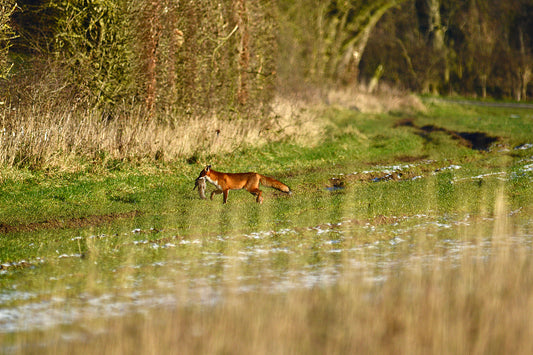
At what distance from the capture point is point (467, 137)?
85.0 ft

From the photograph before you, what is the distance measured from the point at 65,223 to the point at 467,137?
18.0m

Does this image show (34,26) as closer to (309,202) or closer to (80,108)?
(80,108)

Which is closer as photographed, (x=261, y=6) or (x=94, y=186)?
(x=94, y=186)

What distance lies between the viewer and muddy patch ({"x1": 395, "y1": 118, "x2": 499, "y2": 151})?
2373 cm

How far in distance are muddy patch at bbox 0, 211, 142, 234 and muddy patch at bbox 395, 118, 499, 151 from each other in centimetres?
1427

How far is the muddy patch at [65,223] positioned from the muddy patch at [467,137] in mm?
14273

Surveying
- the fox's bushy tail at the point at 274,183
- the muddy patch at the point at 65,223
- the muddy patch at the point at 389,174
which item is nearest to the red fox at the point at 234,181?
the fox's bushy tail at the point at 274,183

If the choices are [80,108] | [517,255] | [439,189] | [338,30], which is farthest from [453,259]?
[338,30]

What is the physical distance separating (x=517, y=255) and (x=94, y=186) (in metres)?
8.27

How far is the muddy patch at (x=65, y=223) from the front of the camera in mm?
10766

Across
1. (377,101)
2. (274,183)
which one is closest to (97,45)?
(274,183)

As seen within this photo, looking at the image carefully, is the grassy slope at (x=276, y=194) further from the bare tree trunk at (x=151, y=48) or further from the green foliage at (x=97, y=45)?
the green foliage at (x=97, y=45)

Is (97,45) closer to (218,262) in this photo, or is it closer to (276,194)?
(276,194)

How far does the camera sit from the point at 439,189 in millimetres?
14102
